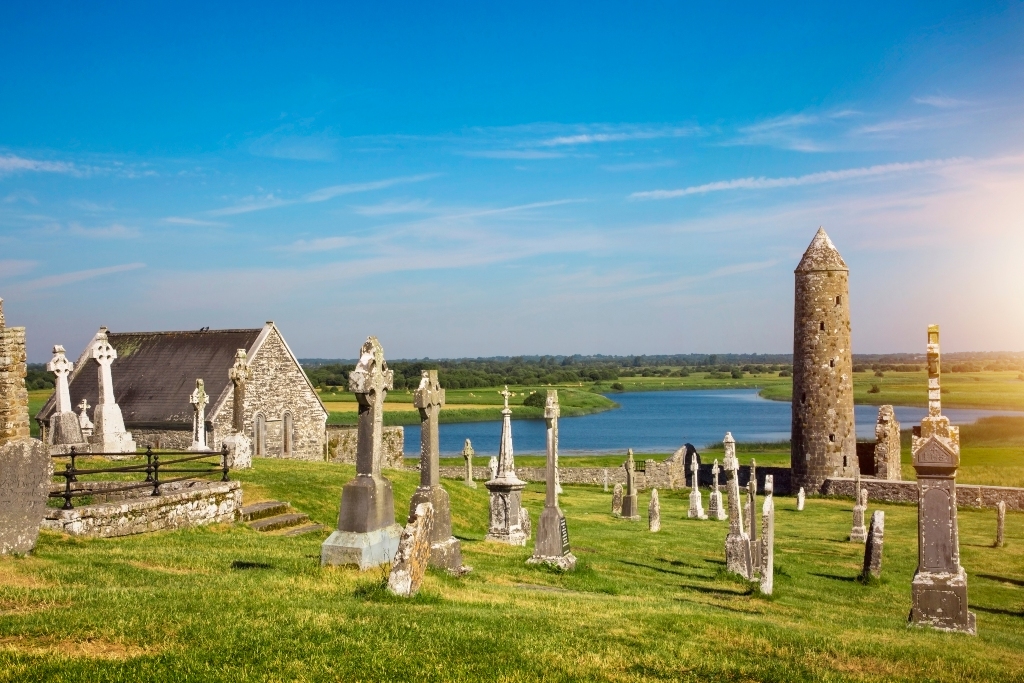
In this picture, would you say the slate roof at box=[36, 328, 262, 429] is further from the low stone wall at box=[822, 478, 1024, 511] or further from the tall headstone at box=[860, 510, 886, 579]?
the low stone wall at box=[822, 478, 1024, 511]

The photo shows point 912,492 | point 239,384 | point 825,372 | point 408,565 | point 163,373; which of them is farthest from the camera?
point 825,372

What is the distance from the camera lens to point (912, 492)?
1388 inches

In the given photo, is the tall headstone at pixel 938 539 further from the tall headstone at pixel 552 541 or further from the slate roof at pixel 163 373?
the slate roof at pixel 163 373

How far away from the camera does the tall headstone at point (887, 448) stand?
39344 millimetres

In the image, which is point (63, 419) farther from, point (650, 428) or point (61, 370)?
point (650, 428)

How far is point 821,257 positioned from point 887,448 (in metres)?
9.43

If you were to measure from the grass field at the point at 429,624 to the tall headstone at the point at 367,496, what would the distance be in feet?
1.52

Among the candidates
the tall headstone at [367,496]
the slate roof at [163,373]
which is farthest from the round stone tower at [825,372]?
the tall headstone at [367,496]

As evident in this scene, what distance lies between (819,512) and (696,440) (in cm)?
5914

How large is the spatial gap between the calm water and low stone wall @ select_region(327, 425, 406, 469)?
31353 mm

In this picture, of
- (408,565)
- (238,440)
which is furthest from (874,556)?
(238,440)

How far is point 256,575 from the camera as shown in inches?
392

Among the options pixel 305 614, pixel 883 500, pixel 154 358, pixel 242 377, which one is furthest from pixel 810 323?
pixel 305 614

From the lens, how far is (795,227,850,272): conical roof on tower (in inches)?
1607
